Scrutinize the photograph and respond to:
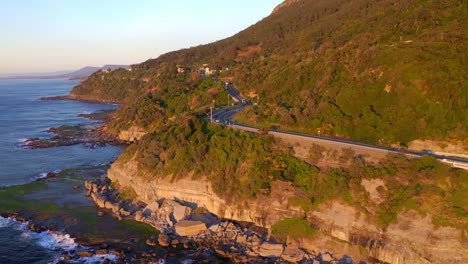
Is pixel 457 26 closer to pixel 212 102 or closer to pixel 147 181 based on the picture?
pixel 212 102

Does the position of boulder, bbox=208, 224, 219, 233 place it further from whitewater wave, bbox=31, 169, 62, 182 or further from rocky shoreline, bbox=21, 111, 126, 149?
rocky shoreline, bbox=21, 111, 126, 149

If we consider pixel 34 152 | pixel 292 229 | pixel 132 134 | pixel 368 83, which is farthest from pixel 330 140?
pixel 34 152


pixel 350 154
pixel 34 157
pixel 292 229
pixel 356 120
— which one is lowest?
pixel 292 229

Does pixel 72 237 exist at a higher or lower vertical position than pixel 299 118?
lower

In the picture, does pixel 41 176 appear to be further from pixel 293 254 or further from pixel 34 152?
pixel 293 254

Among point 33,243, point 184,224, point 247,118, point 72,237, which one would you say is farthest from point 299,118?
point 33,243

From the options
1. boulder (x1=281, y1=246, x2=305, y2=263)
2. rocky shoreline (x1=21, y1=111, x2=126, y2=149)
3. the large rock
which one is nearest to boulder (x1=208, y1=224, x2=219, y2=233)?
the large rock

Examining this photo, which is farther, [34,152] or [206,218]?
[34,152]

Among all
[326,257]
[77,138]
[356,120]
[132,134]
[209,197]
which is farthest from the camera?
[77,138]
